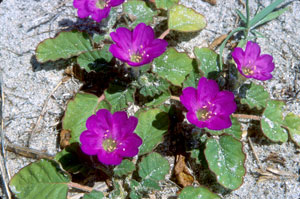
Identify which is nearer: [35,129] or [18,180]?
[18,180]

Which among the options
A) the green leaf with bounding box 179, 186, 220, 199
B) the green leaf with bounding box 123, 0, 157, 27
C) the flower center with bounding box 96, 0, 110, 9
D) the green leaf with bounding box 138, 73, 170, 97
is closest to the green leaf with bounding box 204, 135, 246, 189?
the green leaf with bounding box 179, 186, 220, 199

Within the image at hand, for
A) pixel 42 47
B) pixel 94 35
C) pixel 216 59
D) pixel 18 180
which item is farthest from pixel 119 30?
pixel 18 180

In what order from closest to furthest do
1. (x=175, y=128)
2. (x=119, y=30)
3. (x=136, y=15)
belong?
(x=119, y=30) → (x=175, y=128) → (x=136, y=15)

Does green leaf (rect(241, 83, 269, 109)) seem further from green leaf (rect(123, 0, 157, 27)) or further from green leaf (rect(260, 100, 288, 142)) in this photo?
green leaf (rect(123, 0, 157, 27))

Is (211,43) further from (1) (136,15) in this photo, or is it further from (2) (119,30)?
(2) (119,30)

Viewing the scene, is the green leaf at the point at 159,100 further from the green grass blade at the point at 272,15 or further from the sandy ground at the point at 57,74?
the green grass blade at the point at 272,15

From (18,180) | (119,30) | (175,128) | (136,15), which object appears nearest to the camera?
(18,180)

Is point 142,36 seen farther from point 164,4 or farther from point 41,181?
point 41,181

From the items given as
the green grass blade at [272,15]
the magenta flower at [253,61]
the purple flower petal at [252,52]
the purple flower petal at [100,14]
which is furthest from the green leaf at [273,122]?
the purple flower petal at [100,14]
